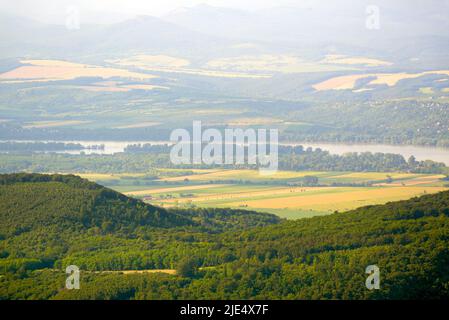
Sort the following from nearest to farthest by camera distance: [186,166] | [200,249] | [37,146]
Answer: [200,249] < [186,166] < [37,146]

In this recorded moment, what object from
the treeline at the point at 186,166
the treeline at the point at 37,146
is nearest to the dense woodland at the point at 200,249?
the treeline at the point at 186,166

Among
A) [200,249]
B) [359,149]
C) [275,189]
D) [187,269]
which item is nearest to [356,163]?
[359,149]

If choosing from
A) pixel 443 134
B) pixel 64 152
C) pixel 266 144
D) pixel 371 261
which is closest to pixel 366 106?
pixel 443 134

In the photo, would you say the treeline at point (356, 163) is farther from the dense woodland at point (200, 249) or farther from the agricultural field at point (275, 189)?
the dense woodland at point (200, 249)

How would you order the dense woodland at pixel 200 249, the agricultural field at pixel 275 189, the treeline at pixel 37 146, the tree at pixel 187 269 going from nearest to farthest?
the dense woodland at pixel 200 249 < the tree at pixel 187 269 < the agricultural field at pixel 275 189 < the treeline at pixel 37 146

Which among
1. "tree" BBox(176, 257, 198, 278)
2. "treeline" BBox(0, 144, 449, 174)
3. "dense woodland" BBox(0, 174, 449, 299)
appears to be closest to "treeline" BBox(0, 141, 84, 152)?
"treeline" BBox(0, 144, 449, 174)

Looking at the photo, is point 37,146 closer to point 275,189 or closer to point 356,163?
point 356,163
